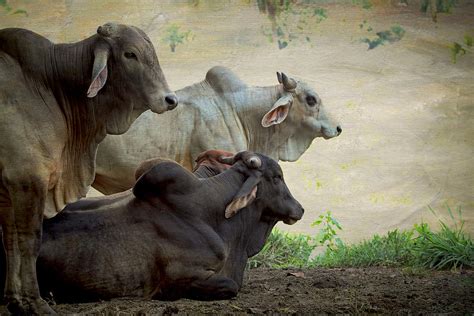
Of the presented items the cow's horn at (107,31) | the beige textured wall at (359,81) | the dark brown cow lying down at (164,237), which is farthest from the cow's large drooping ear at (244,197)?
the beige textured wall at (359,81)

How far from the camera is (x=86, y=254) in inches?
241

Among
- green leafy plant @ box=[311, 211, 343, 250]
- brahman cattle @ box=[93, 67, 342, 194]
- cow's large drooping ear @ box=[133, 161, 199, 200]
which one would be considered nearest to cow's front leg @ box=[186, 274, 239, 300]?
cow's large drooping ear @ box=[133, 161, 199, 200]

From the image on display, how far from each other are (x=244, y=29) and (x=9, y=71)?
5.71 m

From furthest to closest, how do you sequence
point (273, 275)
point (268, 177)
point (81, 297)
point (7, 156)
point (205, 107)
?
1. point (205, 107)
2. point (273, 275)
3. point (268, 177)
4. point (81, 297)
5. point (7, 156)

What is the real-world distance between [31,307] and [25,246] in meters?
0.32

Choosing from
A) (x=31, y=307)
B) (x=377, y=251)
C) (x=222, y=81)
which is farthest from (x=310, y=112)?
(x=31, y=307)

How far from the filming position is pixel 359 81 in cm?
1157

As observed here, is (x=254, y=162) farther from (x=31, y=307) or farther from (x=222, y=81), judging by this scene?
(x=222, y=81)

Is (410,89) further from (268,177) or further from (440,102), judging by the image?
(268,177)

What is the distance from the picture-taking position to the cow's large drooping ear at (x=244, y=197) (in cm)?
656

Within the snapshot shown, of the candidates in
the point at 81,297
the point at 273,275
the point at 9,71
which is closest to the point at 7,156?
the point at 9,71

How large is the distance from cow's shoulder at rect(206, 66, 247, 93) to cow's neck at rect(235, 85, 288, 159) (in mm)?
78

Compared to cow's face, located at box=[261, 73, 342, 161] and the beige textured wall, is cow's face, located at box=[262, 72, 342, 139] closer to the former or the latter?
cow's face, located at box=[261, 73, 342, 161]

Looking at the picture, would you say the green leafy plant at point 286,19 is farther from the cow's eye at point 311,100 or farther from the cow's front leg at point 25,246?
the cow's front leg at point 25,246
